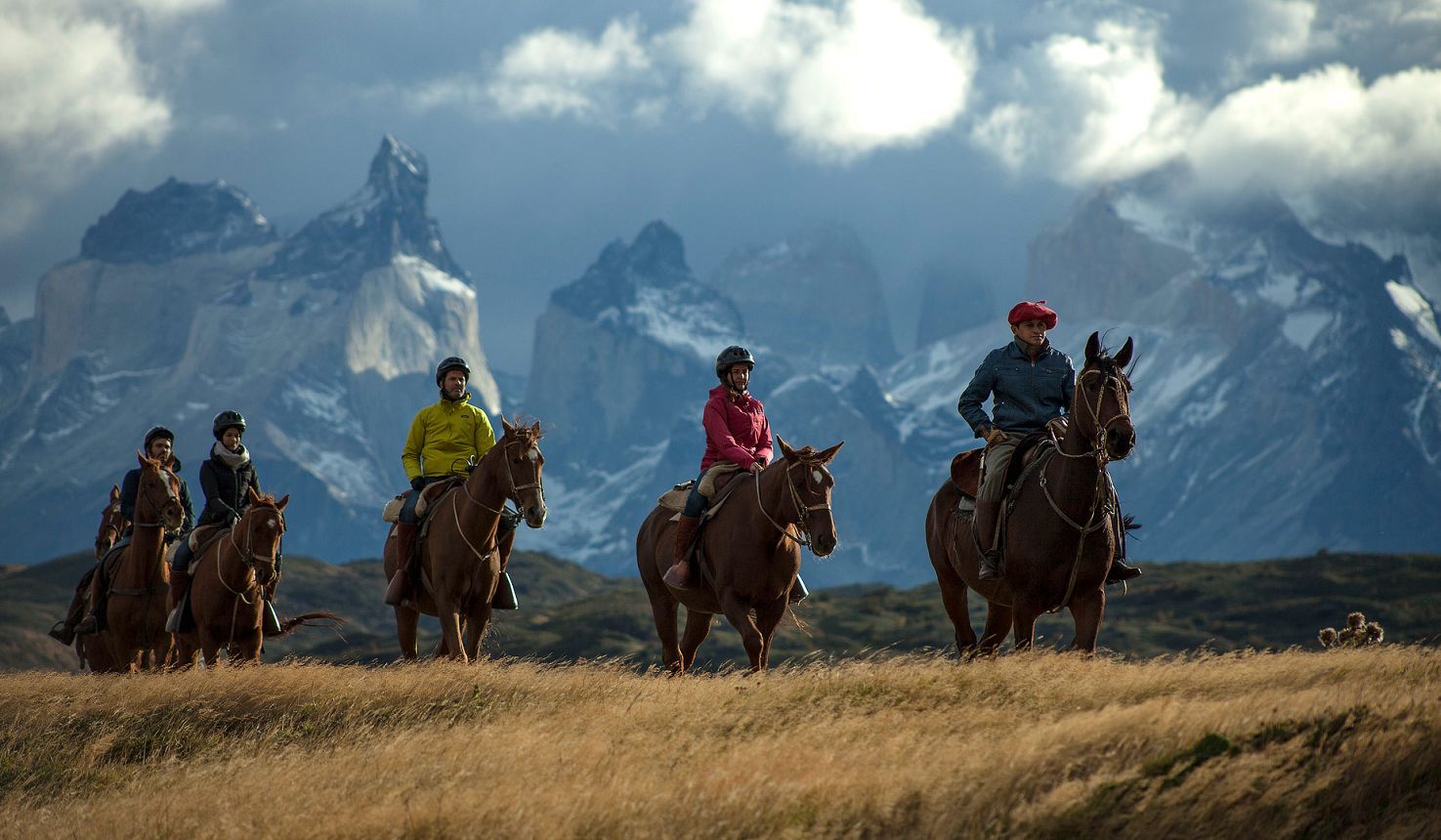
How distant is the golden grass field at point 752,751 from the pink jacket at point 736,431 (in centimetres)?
269

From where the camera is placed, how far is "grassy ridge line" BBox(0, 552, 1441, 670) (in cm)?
11600

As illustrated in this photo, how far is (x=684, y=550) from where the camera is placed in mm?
19516

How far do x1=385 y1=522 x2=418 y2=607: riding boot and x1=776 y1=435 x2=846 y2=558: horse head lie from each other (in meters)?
5.75

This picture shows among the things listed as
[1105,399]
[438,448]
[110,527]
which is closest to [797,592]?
[1105,399]

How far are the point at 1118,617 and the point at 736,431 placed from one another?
116m

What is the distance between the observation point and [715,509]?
19391 millimetres

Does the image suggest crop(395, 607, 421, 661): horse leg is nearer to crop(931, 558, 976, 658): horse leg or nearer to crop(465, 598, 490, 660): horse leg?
crop(465, 598, 490, 660): horse leg

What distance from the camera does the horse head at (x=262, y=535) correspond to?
20.5 meters

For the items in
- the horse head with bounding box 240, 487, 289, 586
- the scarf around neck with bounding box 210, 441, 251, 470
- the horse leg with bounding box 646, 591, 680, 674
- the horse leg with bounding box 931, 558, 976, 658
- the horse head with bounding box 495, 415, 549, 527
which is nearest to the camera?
the horse leg with bounding box 931, 558, 976, 658

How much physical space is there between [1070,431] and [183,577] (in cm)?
1237

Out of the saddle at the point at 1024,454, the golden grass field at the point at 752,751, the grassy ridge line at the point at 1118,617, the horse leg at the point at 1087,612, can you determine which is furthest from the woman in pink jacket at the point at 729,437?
the grassy ridge line at the point at 1118,617

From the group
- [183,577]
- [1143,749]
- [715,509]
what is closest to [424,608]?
[183,577]

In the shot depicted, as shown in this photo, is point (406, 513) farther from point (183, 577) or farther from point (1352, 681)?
point (1352, 681)

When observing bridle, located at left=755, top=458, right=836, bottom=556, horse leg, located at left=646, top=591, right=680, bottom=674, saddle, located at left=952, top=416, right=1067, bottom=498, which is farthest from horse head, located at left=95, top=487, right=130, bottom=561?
saddle, located at left=952, top=416, right=1067, bottom=498
